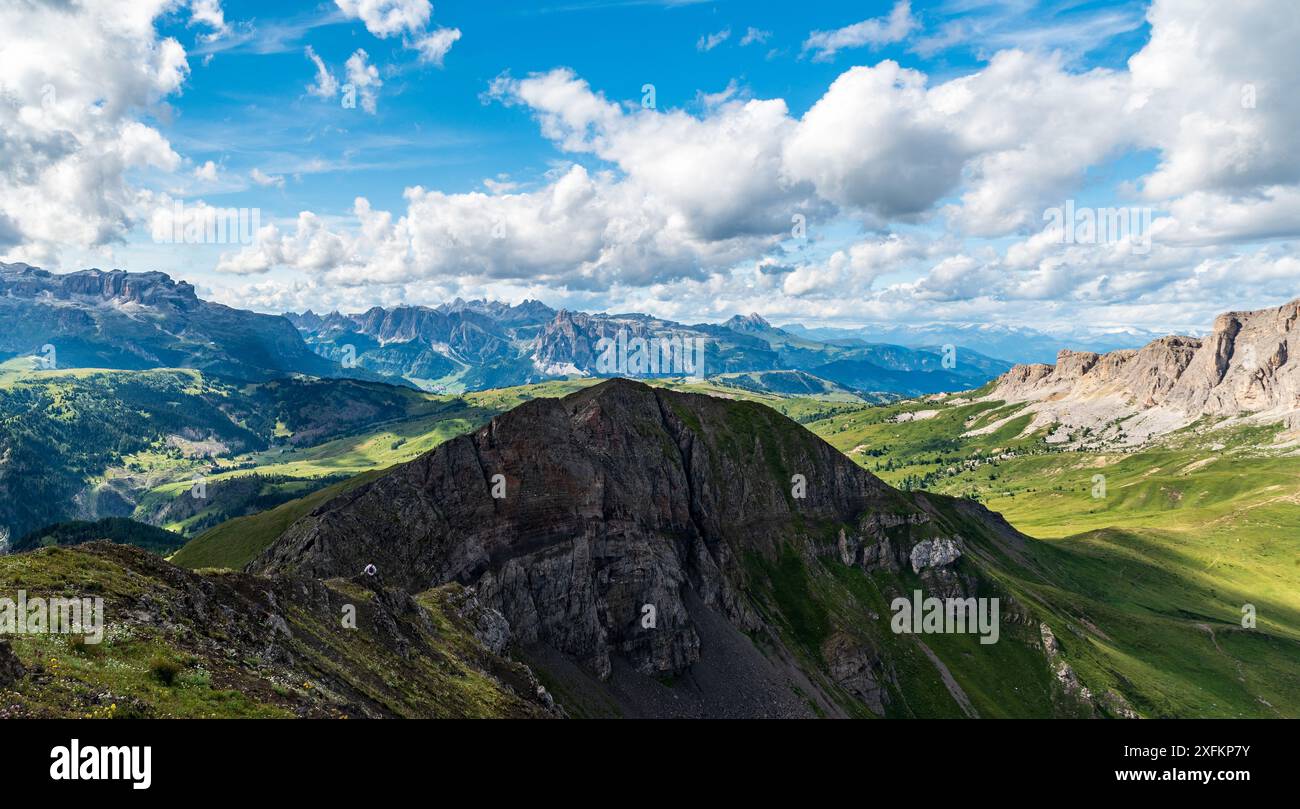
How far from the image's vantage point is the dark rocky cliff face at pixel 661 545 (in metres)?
104

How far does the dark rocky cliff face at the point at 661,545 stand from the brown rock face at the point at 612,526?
331 mm

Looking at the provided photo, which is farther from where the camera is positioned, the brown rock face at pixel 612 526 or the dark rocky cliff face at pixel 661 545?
the dark rocky cliff face at pixel 661 545

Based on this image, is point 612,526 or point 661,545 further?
point 661,545

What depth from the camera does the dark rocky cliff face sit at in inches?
4102

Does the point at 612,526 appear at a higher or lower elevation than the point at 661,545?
higher

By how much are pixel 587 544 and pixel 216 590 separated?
72.6 m

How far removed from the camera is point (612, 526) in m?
122

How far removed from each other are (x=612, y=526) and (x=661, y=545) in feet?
38.4

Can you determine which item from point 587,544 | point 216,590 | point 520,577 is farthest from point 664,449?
point 216,590

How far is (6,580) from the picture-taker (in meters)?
35.5
